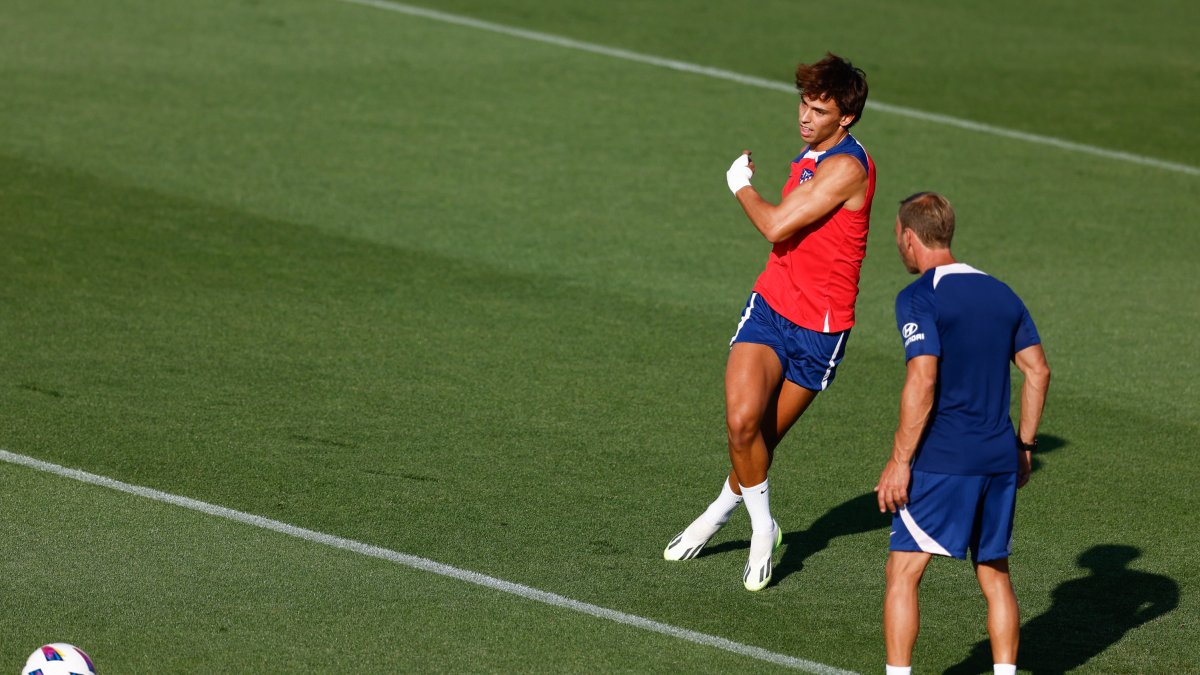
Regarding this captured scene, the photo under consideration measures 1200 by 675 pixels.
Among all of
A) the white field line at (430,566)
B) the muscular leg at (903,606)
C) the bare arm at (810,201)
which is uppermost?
the bare arm at (810,201)

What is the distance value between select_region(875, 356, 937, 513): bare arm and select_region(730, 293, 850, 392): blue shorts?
149 cm

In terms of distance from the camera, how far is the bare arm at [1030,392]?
5.90 metres

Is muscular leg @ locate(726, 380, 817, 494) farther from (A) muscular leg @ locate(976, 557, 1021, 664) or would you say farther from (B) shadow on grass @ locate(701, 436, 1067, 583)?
(A) muscular leg @ locate(976, 557, 1021, 664)

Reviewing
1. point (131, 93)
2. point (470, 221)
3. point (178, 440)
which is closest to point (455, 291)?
point (470, 221)

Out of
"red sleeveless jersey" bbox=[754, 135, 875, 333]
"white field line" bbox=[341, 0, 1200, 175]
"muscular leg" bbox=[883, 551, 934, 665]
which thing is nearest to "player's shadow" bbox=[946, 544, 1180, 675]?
"muscular leg" bbox=[883, 551, 934, 665]

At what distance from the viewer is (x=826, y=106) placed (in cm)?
714

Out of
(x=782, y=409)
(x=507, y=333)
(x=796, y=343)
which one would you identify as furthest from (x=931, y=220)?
(x=507, y=333)

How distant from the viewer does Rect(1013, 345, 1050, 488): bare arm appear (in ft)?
19.4

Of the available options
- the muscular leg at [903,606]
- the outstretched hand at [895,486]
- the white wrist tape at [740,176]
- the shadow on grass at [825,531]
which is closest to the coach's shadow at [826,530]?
the shadow on grass at [825,531]

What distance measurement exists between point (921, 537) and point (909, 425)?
0.42m

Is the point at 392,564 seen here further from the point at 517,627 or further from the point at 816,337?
the point at 816,337

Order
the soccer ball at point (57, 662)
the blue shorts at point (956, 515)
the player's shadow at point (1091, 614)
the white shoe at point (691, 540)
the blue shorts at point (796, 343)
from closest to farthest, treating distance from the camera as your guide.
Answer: the soccer ball at point (57, 662) → the blue shorts at point (956, 515) → the player's shadow at point (1091, 614) → the blue shorts at point (796, 343) → the white shoe at point (691, 540)

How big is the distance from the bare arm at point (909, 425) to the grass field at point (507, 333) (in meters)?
1.06

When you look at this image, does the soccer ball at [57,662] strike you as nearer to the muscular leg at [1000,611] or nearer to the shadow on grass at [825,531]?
the shadow on grass at [825,531]
